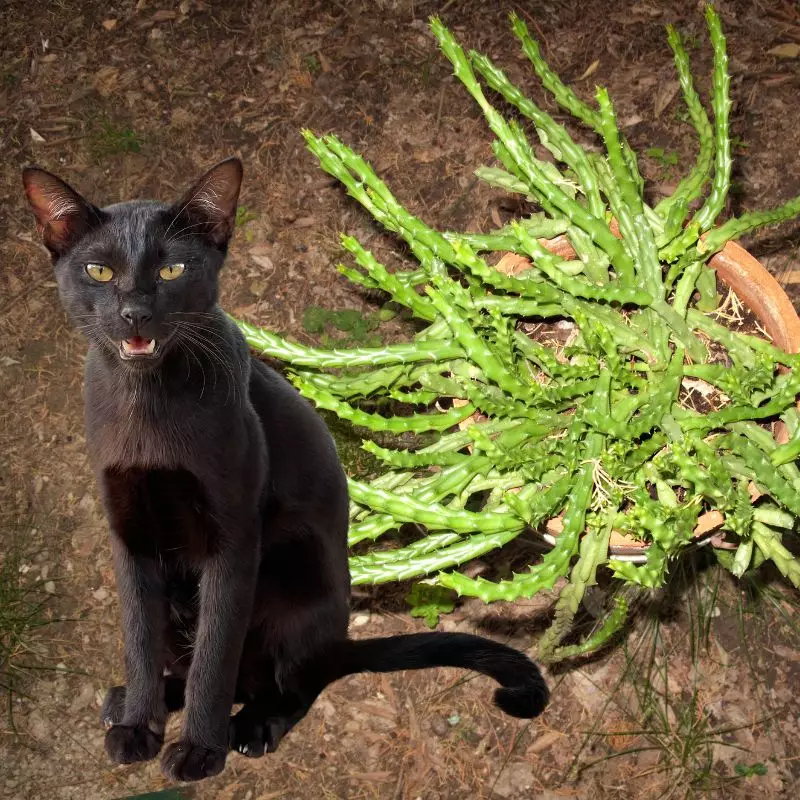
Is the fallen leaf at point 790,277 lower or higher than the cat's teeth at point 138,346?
lower

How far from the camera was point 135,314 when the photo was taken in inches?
56.1

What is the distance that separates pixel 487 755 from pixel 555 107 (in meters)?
1.89

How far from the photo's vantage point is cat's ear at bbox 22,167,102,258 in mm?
1448

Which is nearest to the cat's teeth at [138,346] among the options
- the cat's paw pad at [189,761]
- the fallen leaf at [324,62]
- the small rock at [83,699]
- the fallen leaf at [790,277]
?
the cat's paw pad at [189,761]

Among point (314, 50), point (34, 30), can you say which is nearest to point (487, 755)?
point (314, 50)

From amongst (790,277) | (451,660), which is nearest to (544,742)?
(451,660)

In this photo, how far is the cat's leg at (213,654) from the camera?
5.55ft

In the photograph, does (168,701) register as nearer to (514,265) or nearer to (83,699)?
(83,699)

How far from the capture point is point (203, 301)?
1560 mm

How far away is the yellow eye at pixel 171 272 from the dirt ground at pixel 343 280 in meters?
1.28

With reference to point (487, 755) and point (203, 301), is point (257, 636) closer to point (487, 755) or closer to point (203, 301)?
point (203, 301)

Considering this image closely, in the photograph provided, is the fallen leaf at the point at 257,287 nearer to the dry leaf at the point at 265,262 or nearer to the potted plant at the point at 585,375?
the dry leaf at the point at 265,262

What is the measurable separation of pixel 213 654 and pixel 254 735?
0.95ft

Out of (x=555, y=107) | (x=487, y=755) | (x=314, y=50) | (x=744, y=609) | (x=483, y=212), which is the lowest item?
(x=487, y=755)
